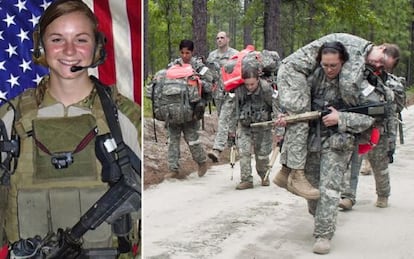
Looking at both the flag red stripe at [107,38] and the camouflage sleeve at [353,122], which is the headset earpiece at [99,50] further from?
the camouflage sleeve at [353,122]

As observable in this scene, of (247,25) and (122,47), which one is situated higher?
(247,25)

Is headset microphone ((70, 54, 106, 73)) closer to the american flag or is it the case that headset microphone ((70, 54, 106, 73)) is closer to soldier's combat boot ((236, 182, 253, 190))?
the american flag

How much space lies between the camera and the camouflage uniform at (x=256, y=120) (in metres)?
7.71

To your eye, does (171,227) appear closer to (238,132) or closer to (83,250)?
(238,132)

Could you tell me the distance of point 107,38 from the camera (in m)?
2.99

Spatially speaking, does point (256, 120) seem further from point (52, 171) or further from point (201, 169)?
point (52, 171)

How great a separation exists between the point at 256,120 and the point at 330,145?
248 centimetres

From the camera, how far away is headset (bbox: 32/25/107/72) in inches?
114

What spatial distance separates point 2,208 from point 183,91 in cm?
539

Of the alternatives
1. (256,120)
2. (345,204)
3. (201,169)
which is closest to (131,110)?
(345,204)

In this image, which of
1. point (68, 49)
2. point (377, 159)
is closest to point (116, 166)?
point (68, 49)

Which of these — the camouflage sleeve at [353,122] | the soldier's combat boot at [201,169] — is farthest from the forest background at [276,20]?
the soldier's combat boot at [201,169]

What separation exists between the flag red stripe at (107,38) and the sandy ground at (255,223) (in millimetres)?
2553

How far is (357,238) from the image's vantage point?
598 cm
